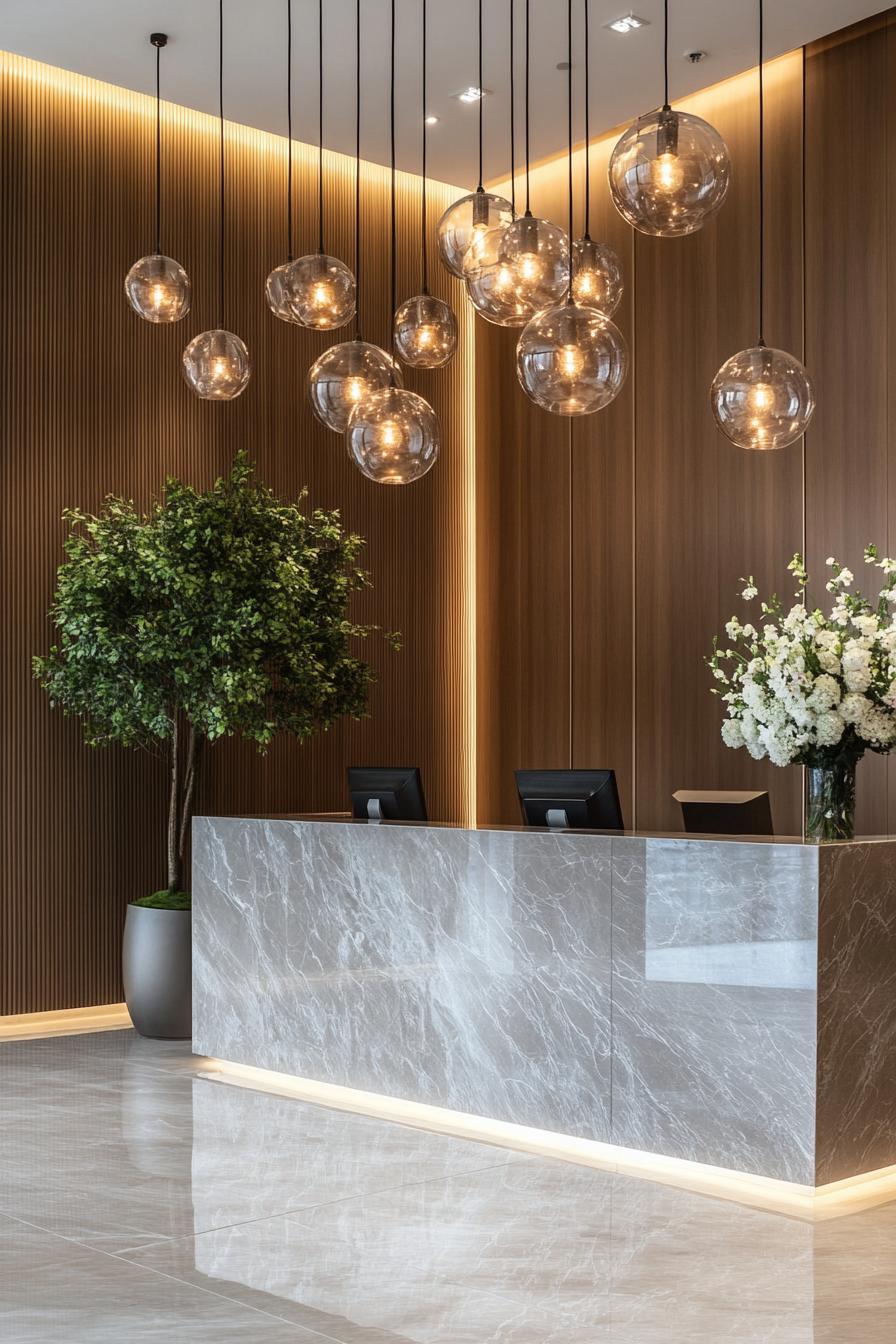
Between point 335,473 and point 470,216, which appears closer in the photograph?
point 470,216

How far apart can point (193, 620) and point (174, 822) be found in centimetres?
107

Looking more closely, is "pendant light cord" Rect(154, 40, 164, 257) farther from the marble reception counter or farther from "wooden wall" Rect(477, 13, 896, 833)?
the marble reception counter

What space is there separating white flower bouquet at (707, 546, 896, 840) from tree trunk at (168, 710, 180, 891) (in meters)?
3.27

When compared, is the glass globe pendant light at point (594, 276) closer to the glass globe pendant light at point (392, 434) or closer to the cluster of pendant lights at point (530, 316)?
the cluster of pendant lights at point (530, 316)

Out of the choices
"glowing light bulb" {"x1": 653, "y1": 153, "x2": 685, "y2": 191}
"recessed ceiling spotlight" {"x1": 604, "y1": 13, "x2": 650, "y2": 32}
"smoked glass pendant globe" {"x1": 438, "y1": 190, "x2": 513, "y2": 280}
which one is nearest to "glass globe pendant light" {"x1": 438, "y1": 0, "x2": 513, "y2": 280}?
"smoked glass pendant globe" {"x1": 438, "y1": 190, "x2": 513, "y2": 280}

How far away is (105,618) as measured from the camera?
23.7 feet

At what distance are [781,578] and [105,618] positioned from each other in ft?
10.9

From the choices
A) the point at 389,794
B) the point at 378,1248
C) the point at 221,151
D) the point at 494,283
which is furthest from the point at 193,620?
the point at 378,1248

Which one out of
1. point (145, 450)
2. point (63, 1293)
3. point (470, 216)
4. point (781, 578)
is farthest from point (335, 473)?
point (63, 1293)

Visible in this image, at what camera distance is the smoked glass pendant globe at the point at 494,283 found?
453 centimetres

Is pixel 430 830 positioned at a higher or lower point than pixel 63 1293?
higher

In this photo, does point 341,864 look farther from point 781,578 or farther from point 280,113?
point 280,113

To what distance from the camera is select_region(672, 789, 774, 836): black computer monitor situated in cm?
590

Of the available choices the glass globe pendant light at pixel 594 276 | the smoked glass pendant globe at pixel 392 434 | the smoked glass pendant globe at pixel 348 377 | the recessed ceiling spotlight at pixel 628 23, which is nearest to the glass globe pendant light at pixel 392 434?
the smoked glass pendant globe at pixel 392 434
